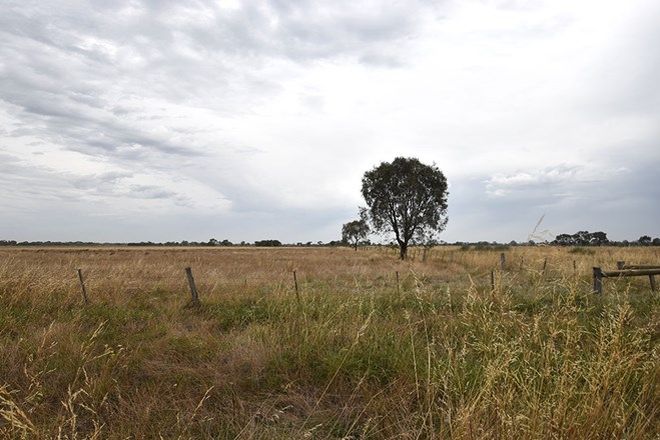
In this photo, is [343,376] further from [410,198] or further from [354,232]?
[354,232]

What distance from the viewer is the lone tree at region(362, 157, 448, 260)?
34031 millimetres

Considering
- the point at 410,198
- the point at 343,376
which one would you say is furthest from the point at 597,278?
the point at 410,198

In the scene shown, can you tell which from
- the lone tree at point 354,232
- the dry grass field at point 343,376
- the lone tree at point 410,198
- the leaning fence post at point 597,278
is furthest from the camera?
A: the lone tree at point 354,232

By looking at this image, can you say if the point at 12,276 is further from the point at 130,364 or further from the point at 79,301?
the point at 130,364

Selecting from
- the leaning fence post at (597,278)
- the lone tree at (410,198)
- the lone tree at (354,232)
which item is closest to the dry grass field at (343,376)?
the leaning fence post at (597,278)

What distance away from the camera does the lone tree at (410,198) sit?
34031 mm

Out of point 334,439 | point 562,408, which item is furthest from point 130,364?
point 562,408

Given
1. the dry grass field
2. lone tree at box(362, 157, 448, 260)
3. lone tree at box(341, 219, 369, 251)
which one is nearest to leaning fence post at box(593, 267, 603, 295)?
the dry grass field

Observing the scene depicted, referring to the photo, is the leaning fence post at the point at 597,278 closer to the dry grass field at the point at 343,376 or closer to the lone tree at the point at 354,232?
the dry grass field at the point at 343,376

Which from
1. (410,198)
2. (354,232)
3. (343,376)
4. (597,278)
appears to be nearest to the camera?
(343,376)

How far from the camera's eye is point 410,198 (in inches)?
1342

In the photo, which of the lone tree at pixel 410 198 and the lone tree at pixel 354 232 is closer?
the lone tree at pixel 410 198

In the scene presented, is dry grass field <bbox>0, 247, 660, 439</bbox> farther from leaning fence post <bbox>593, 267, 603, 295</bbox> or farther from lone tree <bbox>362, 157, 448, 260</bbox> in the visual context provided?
lone tree <bbox>362, 157, 448, 260</bbox>

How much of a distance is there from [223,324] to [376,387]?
4.48m
